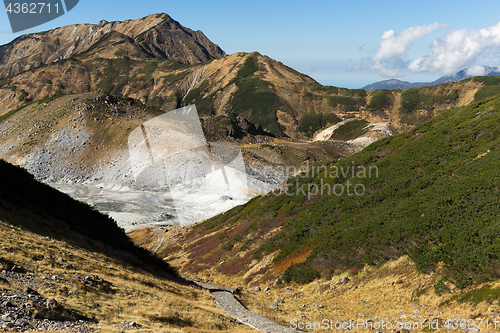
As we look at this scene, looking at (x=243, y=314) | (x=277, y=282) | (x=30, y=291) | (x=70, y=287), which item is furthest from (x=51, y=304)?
(x=277, y=282)

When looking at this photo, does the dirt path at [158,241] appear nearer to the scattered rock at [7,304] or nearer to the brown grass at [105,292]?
the brown grass at [105,292]

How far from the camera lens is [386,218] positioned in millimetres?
29266

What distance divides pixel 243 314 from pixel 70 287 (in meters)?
12.6

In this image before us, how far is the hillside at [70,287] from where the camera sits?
1234 cm

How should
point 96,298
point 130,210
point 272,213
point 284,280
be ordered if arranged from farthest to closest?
point 130,210, point 272,213, point 284,280, point 96,298

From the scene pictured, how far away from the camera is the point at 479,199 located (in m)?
23.7

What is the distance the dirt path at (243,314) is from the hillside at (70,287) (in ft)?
4.03

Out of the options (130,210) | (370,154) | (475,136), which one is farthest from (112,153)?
(475,136)

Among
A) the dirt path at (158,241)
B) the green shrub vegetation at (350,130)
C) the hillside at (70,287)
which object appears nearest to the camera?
the hillside at (70,287)

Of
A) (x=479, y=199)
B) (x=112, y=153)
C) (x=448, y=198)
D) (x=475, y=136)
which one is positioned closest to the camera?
(x=479, y=199)

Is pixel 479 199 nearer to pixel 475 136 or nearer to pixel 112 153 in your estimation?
pixel 475 136

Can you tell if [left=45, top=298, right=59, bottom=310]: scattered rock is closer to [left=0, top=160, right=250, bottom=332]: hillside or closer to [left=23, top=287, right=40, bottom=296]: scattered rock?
[left=0, top=160, right=250, bottom=332]: hillside

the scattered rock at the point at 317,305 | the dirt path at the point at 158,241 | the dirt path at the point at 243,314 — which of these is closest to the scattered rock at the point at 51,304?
the dirt path at the point at 243,314

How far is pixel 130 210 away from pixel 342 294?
226ft
